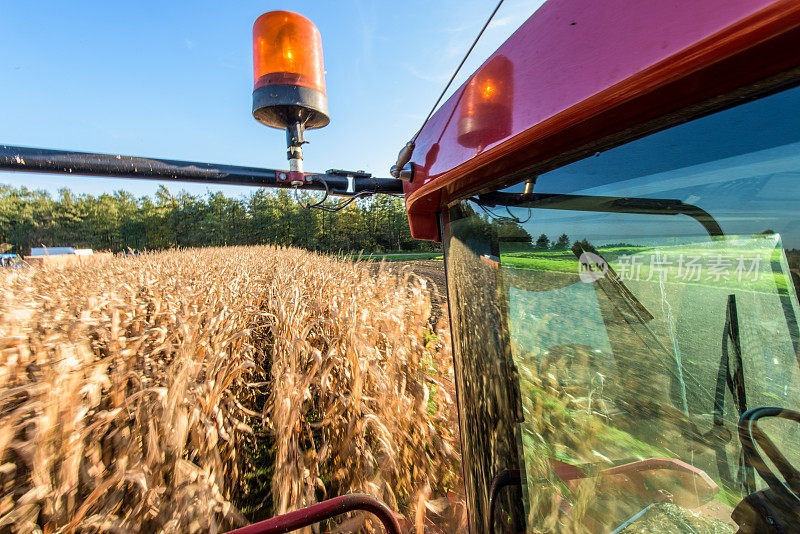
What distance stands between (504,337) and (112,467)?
171 cm

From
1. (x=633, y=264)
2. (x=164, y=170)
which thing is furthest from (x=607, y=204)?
(x=164, y=170)

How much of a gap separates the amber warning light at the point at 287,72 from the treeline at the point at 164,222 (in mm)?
40093

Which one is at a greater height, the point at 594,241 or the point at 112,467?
the point at 594,241

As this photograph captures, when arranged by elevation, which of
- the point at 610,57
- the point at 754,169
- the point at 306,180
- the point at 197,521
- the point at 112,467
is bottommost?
the point at 197,521

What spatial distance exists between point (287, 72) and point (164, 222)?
63244 millimetres

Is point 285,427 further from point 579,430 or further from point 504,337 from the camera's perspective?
point 579,430

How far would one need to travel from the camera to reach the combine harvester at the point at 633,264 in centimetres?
40

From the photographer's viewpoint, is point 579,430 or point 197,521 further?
point 197,521

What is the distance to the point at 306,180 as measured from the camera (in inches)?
55.5

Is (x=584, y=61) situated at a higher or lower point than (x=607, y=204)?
higher

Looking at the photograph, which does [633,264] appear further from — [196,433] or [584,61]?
[196,433]

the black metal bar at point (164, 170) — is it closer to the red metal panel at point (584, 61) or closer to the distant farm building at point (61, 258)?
the red metal panel at point (584, 61)

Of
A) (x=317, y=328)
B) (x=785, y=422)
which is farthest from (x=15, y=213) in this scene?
(x=785, y=422)

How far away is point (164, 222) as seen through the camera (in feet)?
176
